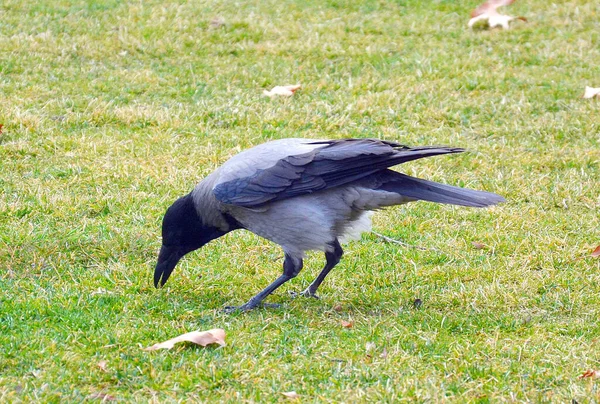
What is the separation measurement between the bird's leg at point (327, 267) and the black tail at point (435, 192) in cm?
53

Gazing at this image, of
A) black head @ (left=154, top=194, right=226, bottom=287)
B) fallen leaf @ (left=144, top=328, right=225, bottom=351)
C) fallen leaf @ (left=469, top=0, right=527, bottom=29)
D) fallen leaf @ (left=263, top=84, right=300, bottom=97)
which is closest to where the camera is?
fallen leaf @ (left=144, top=328, right=225, bottom=351)

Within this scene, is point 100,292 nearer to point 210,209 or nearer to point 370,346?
point 210,209

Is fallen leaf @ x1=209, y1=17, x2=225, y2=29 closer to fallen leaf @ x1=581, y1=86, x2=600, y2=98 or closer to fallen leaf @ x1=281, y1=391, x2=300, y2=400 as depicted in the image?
fallen leaf @ x1=581, y1=86, x2=600, y2=98

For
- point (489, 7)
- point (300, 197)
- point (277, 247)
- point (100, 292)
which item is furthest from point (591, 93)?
point (100, 292)

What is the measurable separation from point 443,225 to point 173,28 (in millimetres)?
4772

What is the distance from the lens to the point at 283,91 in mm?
8562

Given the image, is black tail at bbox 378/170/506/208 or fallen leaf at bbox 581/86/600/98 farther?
fallen leaf at bbox 581/86/600/98

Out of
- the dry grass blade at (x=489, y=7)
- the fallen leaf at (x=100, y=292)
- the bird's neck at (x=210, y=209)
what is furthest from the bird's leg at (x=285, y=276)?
the dry grass blade at (x=489, y=7)

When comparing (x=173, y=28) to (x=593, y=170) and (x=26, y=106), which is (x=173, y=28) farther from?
(x=593, y=170)

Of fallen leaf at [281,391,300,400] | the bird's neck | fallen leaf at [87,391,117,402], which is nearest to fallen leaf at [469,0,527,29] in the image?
the bird's neck

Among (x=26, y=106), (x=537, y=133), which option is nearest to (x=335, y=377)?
(x=537, y=133)

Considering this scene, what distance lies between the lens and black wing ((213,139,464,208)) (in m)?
5.08

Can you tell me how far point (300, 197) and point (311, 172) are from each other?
185 mm

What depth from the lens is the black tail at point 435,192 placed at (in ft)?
16.5
